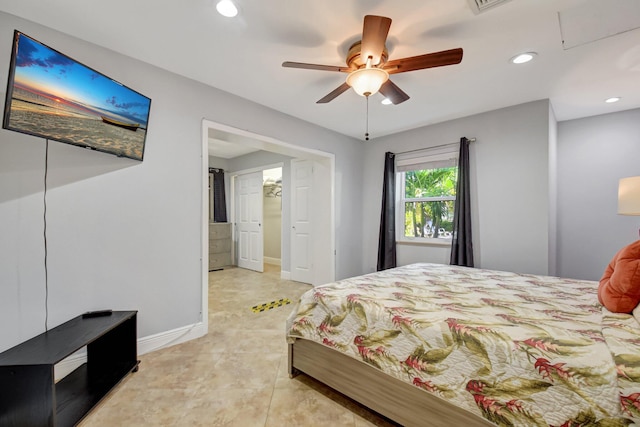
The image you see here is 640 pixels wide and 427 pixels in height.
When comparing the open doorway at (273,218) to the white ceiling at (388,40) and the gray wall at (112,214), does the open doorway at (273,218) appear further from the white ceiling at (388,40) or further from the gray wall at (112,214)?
the white ceiling at (388,40)

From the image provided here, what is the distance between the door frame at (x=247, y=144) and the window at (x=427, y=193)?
40.3 inches

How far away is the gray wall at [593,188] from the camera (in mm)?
3076

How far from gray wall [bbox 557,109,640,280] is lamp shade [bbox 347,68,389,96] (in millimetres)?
3100

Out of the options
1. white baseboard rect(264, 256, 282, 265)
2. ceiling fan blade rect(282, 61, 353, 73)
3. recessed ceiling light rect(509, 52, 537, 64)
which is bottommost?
white baseboard rect(264, 256, 282, 265)

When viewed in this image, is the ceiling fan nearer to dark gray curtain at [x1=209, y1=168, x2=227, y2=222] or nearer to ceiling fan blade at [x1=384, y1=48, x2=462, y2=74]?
ceiling fan blade at [x1=384, y1=48, x2=462, y2=74]

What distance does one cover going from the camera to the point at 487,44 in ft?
6.52

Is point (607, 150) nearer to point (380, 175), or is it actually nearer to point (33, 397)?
point (380, 175)

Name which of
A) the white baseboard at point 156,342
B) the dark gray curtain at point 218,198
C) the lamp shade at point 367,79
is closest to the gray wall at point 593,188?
the lamp shade at point 367,79

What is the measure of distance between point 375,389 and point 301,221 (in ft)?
11.2

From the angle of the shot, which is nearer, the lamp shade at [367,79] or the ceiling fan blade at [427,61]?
the ceiling fan blade at [427,61]

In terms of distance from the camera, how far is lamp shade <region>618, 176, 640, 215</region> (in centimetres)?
186

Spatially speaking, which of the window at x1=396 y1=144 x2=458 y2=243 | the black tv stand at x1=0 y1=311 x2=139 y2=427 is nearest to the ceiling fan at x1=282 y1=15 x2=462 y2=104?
the window at x1=396 y1=144 x2=458 y2=243

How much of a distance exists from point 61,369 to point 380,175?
13.2 ft

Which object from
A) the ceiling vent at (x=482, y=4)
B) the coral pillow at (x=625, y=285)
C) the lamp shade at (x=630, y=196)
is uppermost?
the ceiling vent at (x=482, y=4)
